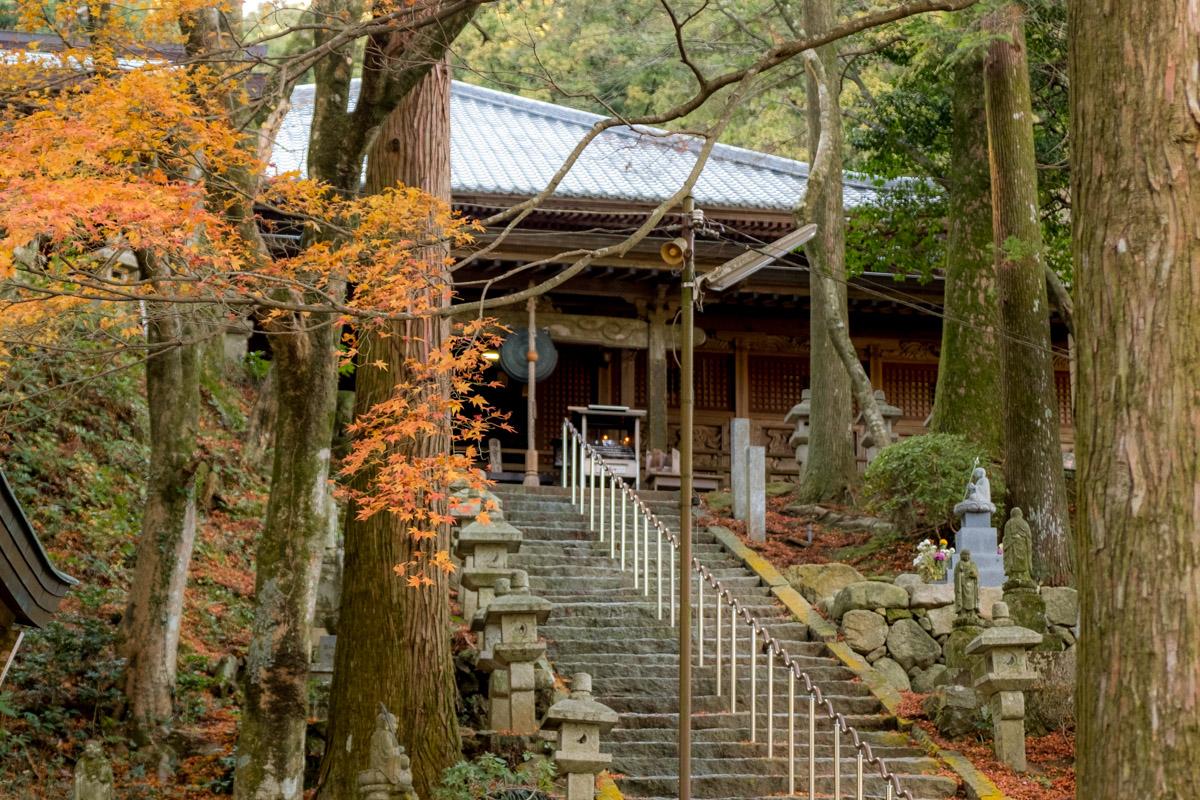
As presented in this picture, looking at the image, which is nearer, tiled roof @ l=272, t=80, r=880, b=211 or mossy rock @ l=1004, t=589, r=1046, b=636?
mossy rock @ l=1004, t=589, r=1046, b=636

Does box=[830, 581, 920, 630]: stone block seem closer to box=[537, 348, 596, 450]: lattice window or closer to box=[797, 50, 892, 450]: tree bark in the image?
box=[797, 50, 892, 450]: tree bark

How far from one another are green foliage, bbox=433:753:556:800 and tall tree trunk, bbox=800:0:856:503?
A: 34.4 ft

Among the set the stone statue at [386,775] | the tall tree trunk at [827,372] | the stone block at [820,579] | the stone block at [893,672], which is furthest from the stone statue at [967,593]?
the stone statue at [386,775]

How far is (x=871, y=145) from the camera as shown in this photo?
902 inches

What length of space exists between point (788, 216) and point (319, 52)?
14275 millimetres

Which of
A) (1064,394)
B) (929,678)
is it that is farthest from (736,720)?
(1064,394)

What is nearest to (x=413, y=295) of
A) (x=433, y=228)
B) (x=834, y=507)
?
(x=433, y=228)

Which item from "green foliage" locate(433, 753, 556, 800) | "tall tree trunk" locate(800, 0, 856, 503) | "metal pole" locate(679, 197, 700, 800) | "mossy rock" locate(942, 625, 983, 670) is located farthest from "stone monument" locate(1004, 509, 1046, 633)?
"green foliage" locate(433, 753, 556, 800)

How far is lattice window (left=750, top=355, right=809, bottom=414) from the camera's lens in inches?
1051

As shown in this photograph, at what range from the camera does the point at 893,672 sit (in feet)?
51.9

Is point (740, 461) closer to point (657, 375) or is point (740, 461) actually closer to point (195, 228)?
point (657, 375)

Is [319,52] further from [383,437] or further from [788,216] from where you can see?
[788,216]

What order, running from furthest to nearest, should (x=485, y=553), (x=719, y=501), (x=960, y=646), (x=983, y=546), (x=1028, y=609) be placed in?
(x=719, y=501)
(x=983, y=546)
(x=1028, y=609)
(x=960, y=646)
(x=485, y=553)

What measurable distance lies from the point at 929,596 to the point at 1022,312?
393 cm
